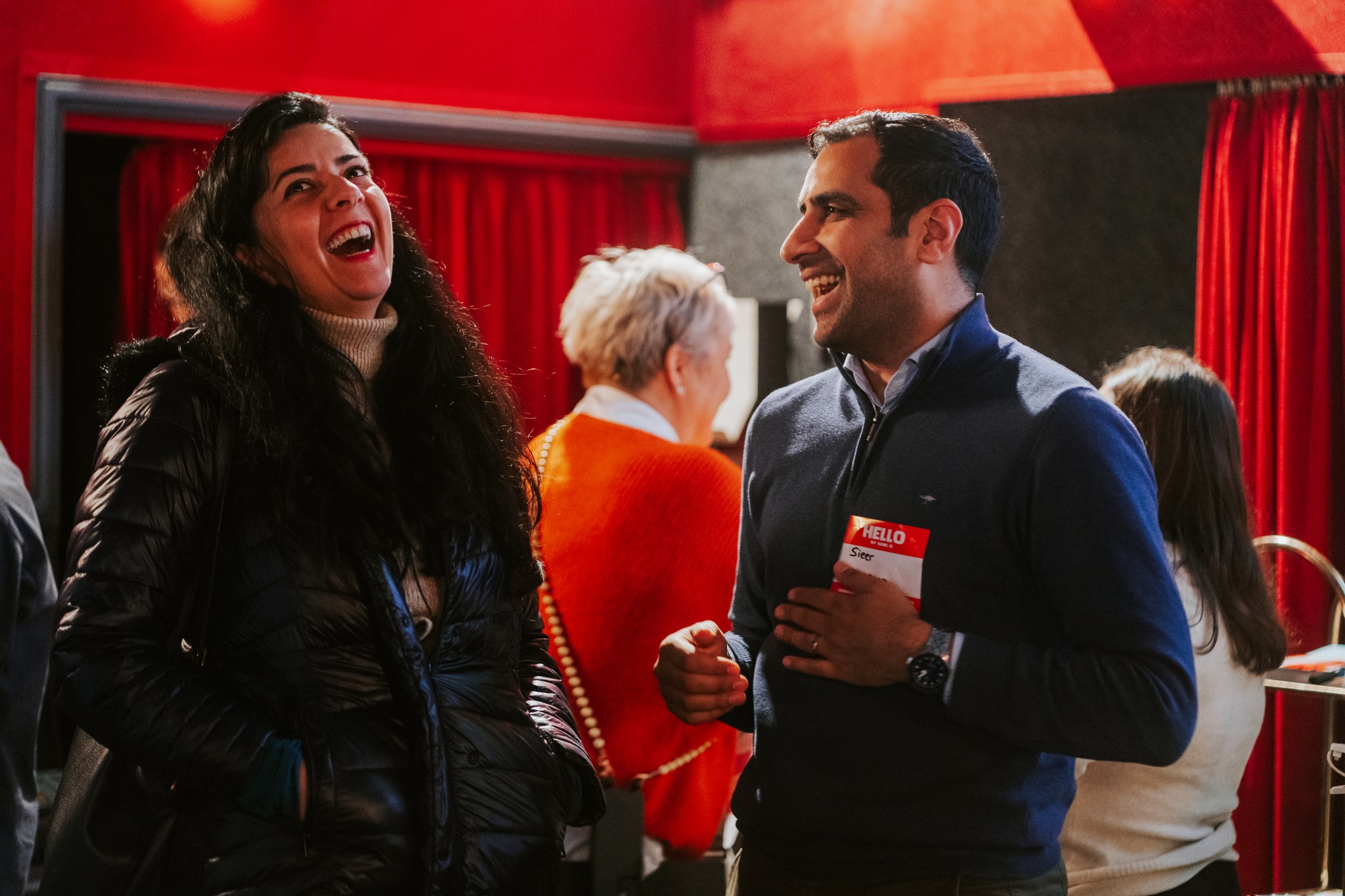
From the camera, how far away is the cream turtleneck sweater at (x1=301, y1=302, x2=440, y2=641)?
1.53 m

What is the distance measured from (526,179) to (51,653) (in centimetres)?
348

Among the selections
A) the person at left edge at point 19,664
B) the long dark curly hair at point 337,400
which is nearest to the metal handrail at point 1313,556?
the long dark curly hair at point 337,400

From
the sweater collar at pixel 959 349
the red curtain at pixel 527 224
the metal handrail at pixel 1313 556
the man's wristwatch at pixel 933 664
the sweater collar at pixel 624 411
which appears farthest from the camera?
the red curtain at pixel 527 224

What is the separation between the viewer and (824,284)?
174cm

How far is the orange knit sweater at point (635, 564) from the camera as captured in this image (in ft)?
7.65

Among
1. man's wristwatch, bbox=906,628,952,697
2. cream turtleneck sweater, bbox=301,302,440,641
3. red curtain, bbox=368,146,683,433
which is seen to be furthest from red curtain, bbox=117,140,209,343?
man's wristwatch, bbox=906,628,952,697

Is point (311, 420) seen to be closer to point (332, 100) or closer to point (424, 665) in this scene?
point (424, 665)

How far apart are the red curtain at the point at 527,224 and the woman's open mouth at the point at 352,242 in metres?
2.78

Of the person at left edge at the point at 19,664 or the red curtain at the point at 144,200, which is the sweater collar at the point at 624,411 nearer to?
the person at left edge at the point at 19,664

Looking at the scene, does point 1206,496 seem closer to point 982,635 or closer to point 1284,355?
point 982,635

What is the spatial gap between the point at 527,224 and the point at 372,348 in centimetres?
303

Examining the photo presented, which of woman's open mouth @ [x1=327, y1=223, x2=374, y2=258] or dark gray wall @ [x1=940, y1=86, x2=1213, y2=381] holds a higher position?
dark gray wall @ [x1=940, y1=86, x2=1213, y2=381]

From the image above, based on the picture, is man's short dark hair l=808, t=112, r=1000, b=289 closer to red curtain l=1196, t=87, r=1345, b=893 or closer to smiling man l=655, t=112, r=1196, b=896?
smiling man l=655, t=112, r=1196, b=896

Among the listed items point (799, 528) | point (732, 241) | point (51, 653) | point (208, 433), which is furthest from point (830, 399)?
point (732, 241)
